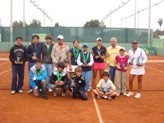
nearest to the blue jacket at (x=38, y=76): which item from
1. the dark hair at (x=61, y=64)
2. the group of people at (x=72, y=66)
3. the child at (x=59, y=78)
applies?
the group of people at (x=72, y=66)

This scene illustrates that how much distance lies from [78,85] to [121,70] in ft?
4.55

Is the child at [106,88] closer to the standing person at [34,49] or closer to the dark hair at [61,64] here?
the dark hair at [61,64]

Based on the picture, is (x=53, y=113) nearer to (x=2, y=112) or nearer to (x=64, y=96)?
(x=2, y=112)

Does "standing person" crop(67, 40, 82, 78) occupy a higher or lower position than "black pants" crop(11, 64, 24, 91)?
higher

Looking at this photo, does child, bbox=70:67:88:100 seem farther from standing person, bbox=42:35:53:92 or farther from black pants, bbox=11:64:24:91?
black pants, bbox=11:64:24:91

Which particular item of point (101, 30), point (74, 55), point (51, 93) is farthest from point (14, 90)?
point (101, 30)

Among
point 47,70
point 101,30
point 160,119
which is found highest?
point 101,30

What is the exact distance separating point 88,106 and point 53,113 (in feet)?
3.67

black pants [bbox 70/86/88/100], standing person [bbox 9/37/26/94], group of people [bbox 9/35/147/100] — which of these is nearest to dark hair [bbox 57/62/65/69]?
group of people [bbox 9/35/147/100]

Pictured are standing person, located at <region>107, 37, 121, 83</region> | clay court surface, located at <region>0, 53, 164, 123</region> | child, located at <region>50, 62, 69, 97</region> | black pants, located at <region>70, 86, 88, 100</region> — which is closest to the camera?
clay court surface, located at <region>0, 53, 164, 123</region>

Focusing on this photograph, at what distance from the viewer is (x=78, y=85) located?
8.51m

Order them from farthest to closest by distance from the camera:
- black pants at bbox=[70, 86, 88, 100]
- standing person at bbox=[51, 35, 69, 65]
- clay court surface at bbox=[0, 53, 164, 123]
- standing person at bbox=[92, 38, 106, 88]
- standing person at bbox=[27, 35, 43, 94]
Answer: standing person at bbox=[92, 38, 106, 88] → standing person at bbox=[27, 35, 43, 94] → standing person at bbox=[51, 35, 69, 65] → black pants at bbox=[70, 86, 88, 100] → clay court surface at bbox=[0, 53, 164, 123]

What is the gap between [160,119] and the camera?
651 centimetres

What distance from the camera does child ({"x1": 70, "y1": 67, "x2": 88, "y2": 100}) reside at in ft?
27.4
